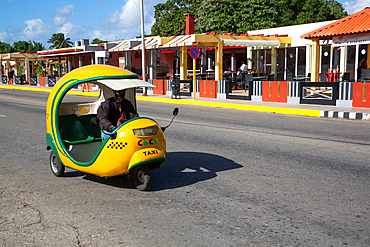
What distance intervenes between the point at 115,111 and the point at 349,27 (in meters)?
15.2

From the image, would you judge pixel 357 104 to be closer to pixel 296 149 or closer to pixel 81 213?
pixel 296 149

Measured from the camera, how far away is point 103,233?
157 inches

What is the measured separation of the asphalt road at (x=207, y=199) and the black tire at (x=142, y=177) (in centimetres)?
10

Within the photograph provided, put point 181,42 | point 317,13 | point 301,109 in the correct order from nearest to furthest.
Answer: point 301,109 < point 181,42 < point 317,13

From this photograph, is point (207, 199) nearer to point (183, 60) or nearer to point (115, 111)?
point (115, 111)

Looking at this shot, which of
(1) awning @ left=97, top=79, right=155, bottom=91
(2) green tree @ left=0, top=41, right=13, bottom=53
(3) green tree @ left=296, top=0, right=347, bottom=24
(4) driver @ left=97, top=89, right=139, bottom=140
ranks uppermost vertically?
(2) green tree @ left=0, top=41, right=13, bottom=53

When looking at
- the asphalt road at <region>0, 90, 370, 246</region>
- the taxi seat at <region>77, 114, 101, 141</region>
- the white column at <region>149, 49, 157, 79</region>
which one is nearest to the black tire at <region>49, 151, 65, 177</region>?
the asphalt road at <region>0, 90, 370, 246</region>

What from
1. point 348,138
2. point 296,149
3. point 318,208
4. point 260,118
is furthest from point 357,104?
point 318,208

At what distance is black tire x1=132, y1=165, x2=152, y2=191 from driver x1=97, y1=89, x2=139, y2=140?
772mm

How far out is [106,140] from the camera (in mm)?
5227

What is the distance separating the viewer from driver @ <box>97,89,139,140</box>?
5.77 metres

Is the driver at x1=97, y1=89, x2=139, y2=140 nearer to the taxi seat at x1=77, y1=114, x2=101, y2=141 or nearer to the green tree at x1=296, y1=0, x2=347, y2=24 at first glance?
the taxi seat at x1=77, y1=114, x2=101, y2=141

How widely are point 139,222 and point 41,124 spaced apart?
29.4 feet

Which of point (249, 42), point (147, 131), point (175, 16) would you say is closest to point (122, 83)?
point (147, 131)
